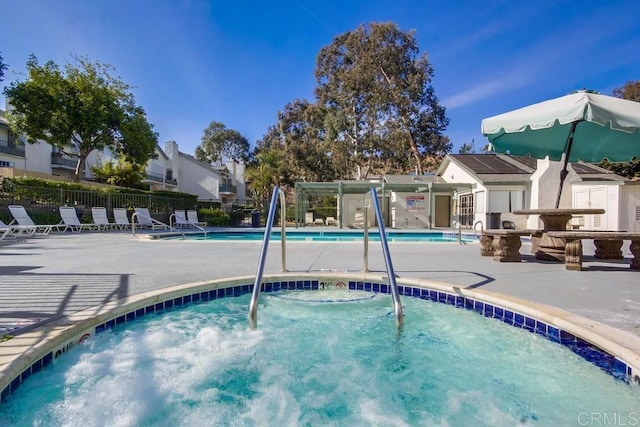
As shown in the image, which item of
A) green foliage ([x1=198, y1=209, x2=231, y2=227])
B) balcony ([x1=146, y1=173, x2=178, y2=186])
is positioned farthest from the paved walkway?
balcony ([x1=146, y1=173, x2=178, y2=186])

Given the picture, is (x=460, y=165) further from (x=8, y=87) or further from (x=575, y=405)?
(x=8, y=87)

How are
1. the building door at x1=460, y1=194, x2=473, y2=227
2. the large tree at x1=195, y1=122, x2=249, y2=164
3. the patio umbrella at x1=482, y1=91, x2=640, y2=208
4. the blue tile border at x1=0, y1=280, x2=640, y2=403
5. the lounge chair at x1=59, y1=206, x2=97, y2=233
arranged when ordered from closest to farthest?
the blue tile border at x1=0, y1=280, x2=640, y2=403, the patio umbrella at x1=482, y1=91, x2=640, y2=208, the lounge chair at x1=59, y1=206, x2=97, y2=233, the building door at x1=460, y1=194, x2=473, y2=227, the large tree at x1=195, y1=122, x2=249, y2=164

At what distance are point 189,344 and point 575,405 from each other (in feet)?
9.13

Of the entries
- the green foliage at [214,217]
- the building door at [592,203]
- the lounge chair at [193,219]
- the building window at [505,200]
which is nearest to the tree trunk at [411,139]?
the building window at [505,200]

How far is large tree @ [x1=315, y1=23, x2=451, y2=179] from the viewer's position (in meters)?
26.0

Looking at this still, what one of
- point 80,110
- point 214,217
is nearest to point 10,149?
point 80,110

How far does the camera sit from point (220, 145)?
164ft

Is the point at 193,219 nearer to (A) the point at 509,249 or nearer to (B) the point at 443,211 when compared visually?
(B) the point at 443,211

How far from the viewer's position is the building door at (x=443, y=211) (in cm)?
2031

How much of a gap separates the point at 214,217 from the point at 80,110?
26.3ft

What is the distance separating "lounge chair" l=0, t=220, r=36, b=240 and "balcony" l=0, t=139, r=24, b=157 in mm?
22100

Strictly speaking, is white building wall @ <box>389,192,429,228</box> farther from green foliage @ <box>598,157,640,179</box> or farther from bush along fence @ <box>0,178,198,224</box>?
bush along fence @ <box>0,178,198,224</box>

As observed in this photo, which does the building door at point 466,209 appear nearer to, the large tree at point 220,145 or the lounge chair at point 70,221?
the lounge chair at point 70,221

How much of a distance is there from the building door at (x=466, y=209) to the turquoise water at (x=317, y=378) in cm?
1571
